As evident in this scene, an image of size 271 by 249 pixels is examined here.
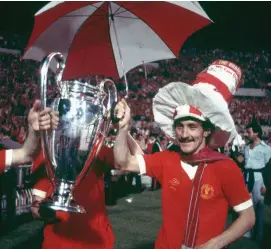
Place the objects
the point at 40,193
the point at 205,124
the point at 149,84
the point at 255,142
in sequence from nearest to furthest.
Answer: the point at 205,124, the point at 40,193, the point at 255,142, the point at 149,84

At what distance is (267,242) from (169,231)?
4454 millimetres

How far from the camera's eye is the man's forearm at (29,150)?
8.01 feet

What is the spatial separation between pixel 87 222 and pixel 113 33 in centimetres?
152

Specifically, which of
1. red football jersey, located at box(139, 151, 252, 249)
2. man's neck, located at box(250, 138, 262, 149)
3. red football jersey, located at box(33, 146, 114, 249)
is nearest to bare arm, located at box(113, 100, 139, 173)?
red football jersey, located at box(33, 146, 114, 249)

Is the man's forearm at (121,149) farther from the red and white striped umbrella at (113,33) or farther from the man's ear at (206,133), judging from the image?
the red and white striped umbrella at (113,33)

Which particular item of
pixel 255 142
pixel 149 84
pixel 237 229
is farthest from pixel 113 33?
pixel 149 84

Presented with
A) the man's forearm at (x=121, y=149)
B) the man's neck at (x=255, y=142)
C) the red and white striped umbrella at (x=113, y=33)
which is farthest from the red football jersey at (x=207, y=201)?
the man's neck at (x=255, y=142)

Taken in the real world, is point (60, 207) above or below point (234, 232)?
above

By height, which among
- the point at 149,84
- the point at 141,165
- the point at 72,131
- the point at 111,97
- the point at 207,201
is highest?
the point at 149,84

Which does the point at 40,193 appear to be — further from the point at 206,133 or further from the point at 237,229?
the point at 237,229

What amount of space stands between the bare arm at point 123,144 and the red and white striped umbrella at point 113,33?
0.79m

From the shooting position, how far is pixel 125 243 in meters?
6.12

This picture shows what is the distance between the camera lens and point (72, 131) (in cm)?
231

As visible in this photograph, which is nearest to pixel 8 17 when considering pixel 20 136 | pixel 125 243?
pixel 20 136
